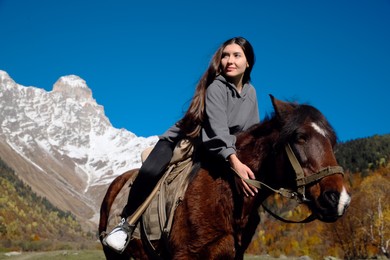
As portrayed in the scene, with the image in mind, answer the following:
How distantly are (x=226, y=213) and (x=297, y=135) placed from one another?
3.33 feet

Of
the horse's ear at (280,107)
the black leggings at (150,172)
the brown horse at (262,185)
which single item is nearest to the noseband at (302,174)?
the brown horse at (262,185)

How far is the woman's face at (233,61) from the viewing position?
4.73 m

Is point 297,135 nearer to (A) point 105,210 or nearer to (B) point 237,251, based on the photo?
(B) point 237,251

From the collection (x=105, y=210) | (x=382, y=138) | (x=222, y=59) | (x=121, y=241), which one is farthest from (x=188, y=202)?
(x=382, y=138)

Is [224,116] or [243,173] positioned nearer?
[243,173]

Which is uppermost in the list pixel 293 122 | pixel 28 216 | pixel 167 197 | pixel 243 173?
pixel 293 122

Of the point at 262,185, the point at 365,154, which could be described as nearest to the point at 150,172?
the point at 262,185

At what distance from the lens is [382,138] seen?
14012 cm

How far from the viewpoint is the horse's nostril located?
11.1ft

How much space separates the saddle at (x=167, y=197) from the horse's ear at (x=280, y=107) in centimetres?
115

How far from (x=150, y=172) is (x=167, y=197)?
16.5 inches

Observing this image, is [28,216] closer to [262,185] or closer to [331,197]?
[262,185]

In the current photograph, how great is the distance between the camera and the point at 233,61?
4715 mm

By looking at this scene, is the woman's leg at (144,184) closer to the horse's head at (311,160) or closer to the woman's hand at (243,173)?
the woman's hand at (243,173)
